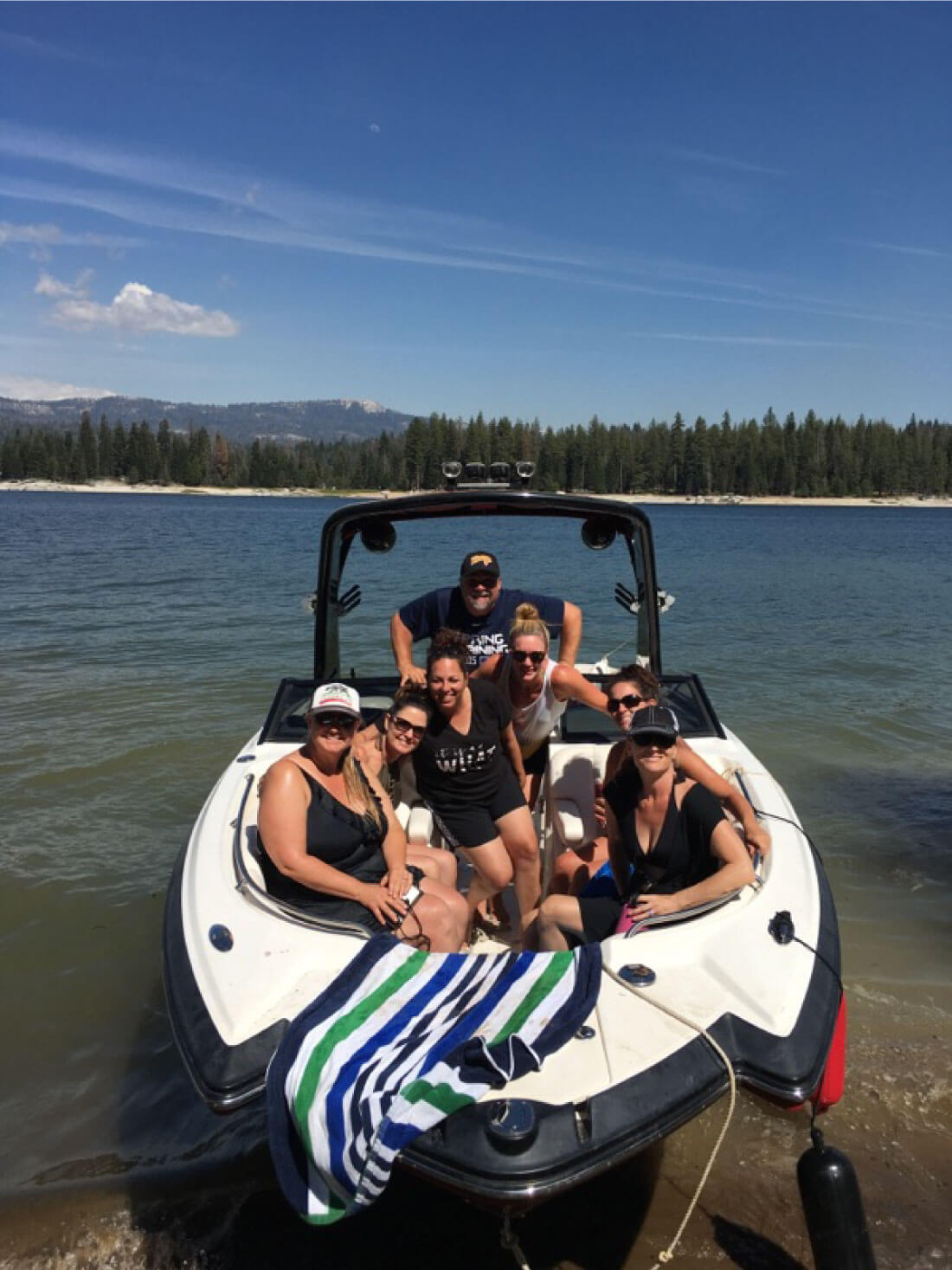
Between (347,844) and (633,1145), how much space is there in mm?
1567

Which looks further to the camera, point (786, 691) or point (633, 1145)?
point (786, 691)

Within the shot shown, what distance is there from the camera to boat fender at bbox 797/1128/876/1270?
2.51m

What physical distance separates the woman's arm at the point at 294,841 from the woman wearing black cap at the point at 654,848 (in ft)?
2.45

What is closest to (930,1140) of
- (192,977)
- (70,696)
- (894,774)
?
(192,977)

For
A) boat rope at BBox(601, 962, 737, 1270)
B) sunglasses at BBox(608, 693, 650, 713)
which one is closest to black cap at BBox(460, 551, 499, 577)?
sunglasses at BBox(608, 693, 650, 713)

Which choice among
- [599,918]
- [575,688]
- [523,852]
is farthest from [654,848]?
[575,688]

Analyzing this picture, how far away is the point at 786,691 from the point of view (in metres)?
12.3

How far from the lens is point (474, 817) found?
4.16m

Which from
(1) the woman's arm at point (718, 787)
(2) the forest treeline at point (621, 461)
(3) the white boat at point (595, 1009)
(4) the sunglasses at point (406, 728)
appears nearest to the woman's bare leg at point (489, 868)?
(3) the white boat at point (595, 1009)

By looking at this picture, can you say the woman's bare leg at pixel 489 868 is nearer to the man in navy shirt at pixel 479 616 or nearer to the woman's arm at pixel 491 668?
the woman's arm at pixel 491 668

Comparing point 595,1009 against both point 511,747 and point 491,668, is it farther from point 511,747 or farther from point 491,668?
point 491,668

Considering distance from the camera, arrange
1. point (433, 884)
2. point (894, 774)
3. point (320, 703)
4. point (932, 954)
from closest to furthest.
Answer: point (320, 703) → point (433, 884) → point (932, 954) → point (894, 774)

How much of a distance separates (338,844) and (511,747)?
1.20 metres

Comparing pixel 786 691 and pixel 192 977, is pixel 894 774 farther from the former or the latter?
pixel 192 977
